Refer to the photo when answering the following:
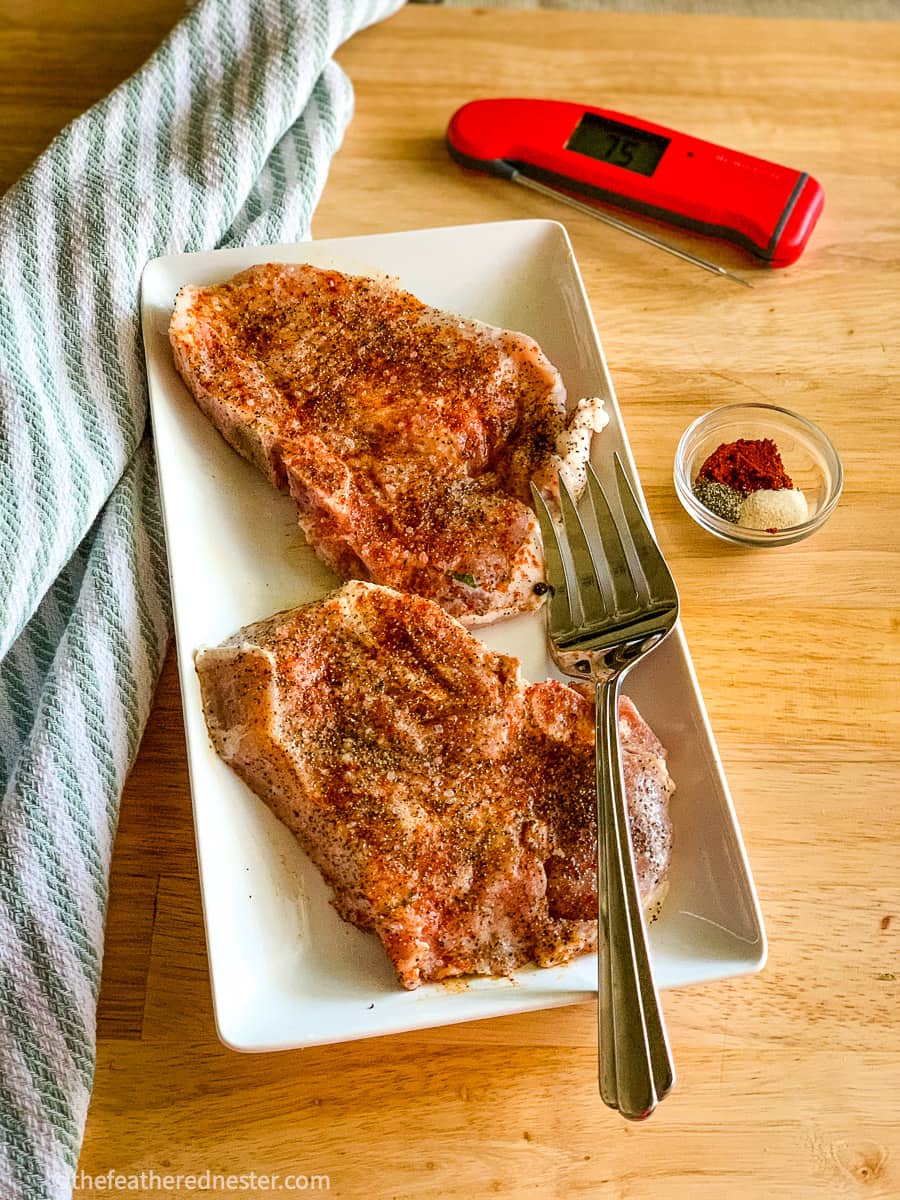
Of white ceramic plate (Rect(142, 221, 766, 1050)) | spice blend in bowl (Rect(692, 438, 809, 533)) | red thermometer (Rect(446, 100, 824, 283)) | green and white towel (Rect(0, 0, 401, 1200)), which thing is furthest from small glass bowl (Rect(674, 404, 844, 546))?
green and white towel (Rect(0, 0, 401, 1200))

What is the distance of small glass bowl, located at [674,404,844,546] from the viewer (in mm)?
1734

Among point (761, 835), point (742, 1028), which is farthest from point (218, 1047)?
point (761, 835)

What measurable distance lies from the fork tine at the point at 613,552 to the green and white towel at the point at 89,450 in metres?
0.64

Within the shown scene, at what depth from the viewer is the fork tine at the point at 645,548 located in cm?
151

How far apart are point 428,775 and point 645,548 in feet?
1.40

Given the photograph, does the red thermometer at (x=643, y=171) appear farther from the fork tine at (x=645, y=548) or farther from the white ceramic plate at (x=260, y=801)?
the fork tine at (x=645, y=548)

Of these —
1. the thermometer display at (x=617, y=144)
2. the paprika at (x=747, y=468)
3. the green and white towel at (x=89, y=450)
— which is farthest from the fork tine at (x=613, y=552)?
the thermometer display at (x=617, y=144)

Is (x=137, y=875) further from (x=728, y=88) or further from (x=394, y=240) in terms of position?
(x=728, y=88)

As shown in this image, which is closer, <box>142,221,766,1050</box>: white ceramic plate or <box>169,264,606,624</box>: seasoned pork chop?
<box>142,221,766,1050</box>: white ceramic plate

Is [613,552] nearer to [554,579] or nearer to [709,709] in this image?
[554,579]

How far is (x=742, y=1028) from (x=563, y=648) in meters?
0.52

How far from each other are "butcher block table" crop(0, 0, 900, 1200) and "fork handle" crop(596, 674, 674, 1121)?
0.19 metres

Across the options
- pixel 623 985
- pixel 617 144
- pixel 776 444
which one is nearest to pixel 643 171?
pixel 617 144

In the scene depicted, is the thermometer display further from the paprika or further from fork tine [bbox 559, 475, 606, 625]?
fork tine [bbox 559, 475, 606, 625]
